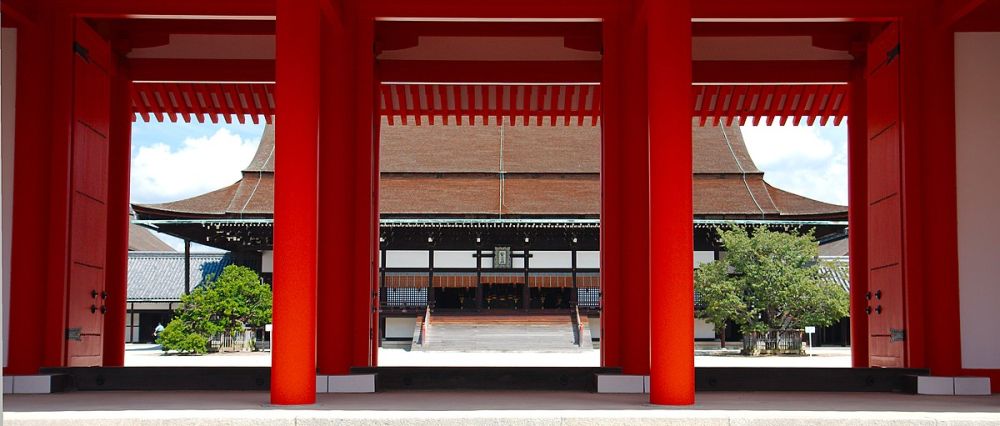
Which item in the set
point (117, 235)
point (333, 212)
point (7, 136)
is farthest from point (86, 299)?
point (333, 212)

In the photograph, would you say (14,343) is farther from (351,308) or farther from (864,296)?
(864,296)

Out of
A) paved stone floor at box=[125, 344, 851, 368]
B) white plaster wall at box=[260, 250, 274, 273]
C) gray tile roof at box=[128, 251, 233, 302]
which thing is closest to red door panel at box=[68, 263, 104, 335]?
paved stone floor at box=[125, 344, 851, 368]

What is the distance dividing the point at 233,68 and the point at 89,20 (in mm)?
1170

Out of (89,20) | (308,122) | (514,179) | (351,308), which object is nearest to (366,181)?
(351,308)

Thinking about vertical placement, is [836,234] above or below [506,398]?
above

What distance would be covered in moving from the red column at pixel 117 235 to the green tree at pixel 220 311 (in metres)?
11.4

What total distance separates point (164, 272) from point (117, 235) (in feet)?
62.5

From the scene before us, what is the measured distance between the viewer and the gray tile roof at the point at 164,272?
25.5 meters

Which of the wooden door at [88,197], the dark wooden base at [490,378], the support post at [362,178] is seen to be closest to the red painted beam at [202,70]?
the wooden door at [88,197]

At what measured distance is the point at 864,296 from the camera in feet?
27.8

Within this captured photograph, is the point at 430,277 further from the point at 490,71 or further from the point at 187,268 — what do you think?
the point at 490,71

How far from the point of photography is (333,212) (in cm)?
670

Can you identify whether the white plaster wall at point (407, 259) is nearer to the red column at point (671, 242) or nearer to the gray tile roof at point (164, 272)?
the gray tile roof at point (164, 272)

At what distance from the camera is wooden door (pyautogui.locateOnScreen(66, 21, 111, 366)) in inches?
269
